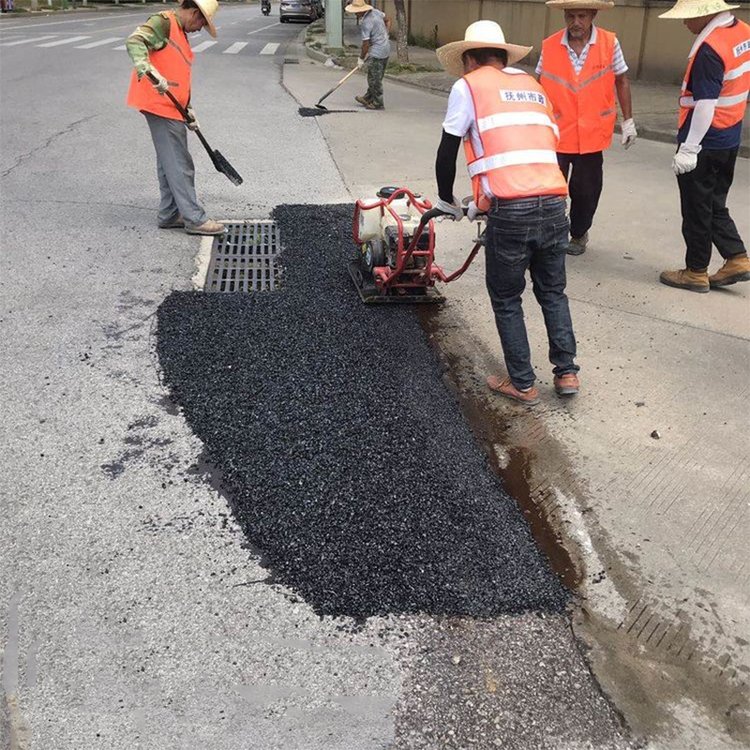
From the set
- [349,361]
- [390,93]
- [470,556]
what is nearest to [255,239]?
[349,361]

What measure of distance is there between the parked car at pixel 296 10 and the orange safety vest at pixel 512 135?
119ft

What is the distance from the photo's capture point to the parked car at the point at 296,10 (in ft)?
118

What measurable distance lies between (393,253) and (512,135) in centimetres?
147

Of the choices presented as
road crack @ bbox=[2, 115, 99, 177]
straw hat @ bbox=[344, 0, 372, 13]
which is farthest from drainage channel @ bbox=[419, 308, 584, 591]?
straw hat @ bbox=[344, 0, 372, 13]

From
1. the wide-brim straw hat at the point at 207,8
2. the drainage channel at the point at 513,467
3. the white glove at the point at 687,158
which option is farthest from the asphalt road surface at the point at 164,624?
the white glove at the point at 687,158

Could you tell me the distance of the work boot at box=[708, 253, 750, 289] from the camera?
17.5ft

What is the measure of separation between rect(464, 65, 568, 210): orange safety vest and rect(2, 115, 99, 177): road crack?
18.7ft

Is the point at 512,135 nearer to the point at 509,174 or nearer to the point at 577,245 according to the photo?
A: the point at 509,174

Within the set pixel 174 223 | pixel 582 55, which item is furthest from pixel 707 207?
pixel 174 223

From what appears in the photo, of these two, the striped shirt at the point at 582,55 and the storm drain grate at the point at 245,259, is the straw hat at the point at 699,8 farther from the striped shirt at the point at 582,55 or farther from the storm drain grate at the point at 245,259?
the storm drain grate at the point at 245,259

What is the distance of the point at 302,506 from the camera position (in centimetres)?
303

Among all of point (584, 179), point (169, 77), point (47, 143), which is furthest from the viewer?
point (47, 143)

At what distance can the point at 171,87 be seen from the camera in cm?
555

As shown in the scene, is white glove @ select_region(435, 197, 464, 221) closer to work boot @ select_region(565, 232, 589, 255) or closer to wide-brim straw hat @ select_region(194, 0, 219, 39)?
work boot @ select_region(565, 232, 589, 255)
